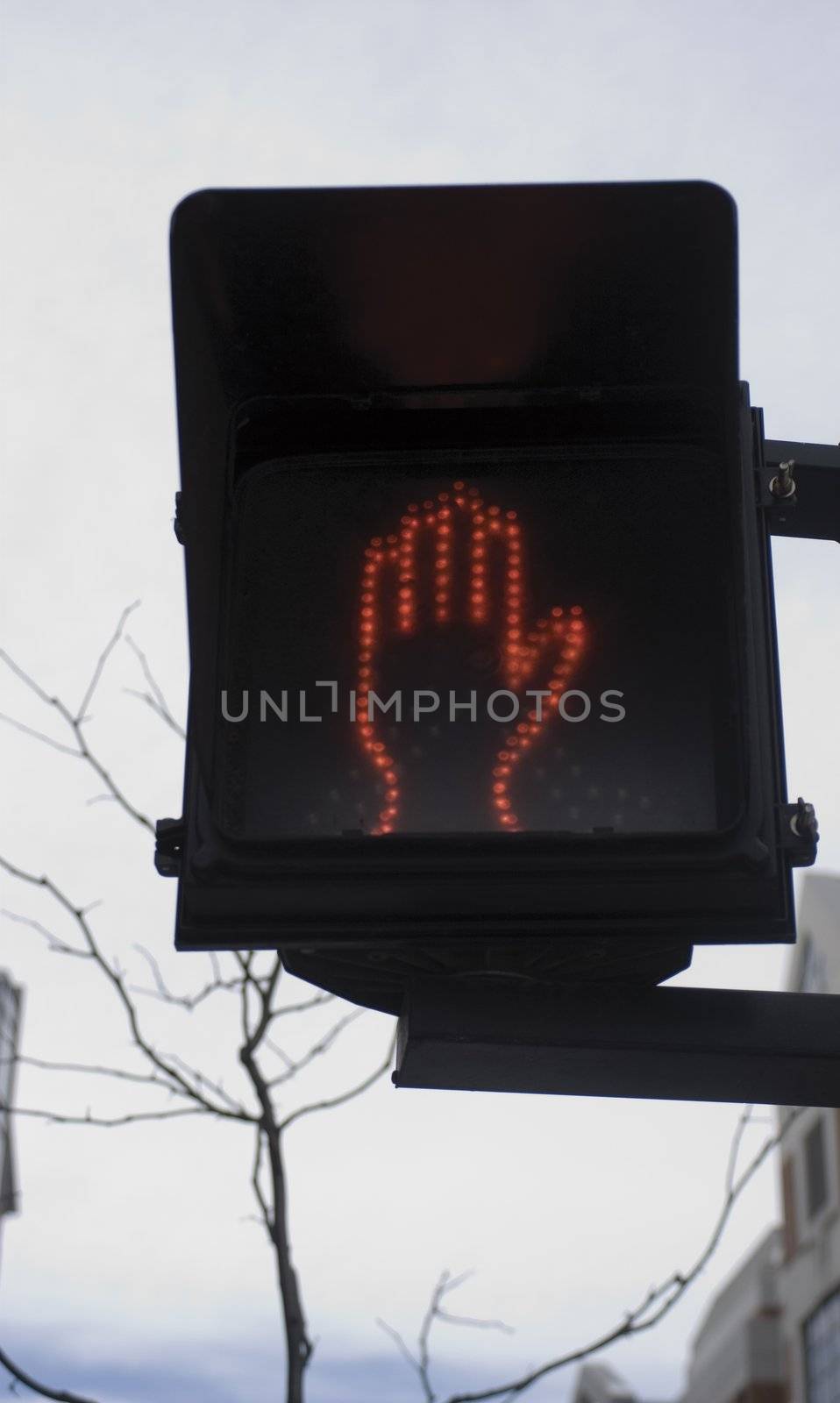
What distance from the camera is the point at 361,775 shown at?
1.80 meters

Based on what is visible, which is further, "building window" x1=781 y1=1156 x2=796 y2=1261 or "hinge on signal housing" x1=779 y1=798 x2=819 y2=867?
"building window" x1=781 y1=1156 x2=796 y2=1261

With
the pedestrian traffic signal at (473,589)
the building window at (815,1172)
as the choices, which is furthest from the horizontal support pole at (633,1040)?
the building window at (815,1172)

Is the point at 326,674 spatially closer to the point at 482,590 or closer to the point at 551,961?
the point at 482,590

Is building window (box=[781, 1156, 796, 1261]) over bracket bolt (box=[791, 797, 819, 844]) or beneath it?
beneath

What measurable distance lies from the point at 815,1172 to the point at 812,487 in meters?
32.2

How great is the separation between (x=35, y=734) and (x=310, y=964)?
3.04 m

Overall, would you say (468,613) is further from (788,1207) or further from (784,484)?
(788,1207)

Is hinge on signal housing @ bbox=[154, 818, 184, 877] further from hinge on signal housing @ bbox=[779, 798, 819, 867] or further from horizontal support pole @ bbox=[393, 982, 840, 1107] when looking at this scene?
hinge on signal housing @ bbox=[779, 798, 819, 867]

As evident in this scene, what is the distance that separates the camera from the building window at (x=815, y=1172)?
32.0m

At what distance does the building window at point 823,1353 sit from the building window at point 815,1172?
5.91ft

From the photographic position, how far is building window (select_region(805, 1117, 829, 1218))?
32000 mm

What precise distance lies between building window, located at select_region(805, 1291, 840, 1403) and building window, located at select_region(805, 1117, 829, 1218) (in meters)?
1.80

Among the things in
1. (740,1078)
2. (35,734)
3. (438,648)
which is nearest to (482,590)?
(438,648)

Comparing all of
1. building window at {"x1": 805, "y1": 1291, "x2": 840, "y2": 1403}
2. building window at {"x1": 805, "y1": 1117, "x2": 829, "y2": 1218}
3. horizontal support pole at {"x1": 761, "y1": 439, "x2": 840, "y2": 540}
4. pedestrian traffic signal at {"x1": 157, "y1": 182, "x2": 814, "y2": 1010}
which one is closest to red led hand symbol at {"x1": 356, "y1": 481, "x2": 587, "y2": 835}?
pedestrian traffic signal at {"x1": 157, "y1": 182, "x2": 814, "y2": 1010}
